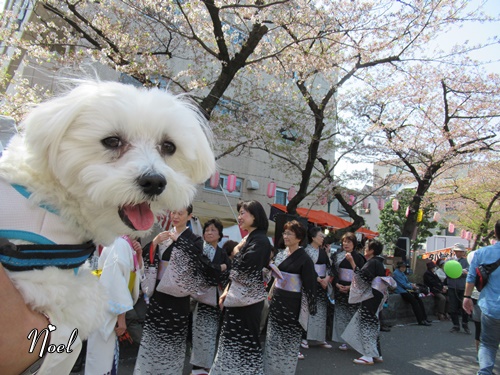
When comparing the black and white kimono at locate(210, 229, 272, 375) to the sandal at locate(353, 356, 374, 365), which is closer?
the black and white kimono at locate(210, 229, 272, 375)

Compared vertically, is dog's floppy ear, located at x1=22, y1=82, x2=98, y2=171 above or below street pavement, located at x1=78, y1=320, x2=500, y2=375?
above

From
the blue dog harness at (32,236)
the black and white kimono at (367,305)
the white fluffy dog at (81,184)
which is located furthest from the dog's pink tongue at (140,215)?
the black and white kimono at (367,305)

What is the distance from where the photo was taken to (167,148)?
1.30m

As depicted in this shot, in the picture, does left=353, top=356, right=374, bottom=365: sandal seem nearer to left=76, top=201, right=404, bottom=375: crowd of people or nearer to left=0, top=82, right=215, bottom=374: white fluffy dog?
left=76, top=201, right=404, bottom=375: crowd of people

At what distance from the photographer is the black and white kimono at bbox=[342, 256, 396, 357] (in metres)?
6.10

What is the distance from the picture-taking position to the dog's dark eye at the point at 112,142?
1146 millimetres

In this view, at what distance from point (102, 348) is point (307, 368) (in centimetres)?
346

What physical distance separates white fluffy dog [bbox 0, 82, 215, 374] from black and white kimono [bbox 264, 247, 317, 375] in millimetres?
3953

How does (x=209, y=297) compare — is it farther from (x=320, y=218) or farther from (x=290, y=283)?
(x=320, y=218)

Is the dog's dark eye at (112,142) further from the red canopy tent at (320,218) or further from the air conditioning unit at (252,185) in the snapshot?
the air conditioning unit at (252,185)

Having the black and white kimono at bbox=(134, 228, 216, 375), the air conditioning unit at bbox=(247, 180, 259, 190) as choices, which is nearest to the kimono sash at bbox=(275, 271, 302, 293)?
the black and white kimono at bbox=(134, 228, 216, 375)

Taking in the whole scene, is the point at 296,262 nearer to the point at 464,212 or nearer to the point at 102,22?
the point at 102,22

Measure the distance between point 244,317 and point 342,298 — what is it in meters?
3.72

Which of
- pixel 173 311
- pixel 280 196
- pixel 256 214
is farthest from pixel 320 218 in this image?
pixel 173 311
